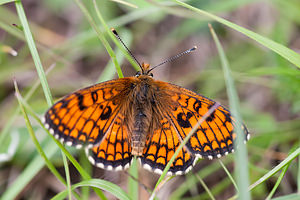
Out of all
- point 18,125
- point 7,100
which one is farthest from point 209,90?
point 7,100

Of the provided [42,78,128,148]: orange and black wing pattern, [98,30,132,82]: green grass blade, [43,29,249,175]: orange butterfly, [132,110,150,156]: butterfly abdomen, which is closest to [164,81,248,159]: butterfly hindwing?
[43,29,249,175]: orange butterfly

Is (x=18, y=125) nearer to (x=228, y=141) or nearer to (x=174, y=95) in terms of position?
(x=174, y=95)

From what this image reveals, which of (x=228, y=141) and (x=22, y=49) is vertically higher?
(x=22, y=49)

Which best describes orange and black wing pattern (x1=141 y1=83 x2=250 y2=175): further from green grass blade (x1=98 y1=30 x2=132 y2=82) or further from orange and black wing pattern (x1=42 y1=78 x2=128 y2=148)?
green grass blade (x1=98 y1=30 x2=132 y2=82)

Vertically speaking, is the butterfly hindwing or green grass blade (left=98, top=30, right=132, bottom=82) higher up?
green grass blade (left=98, top=30, right=132, bottom=82)

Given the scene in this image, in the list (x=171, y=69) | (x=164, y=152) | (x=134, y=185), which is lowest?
(x=134, y=185)

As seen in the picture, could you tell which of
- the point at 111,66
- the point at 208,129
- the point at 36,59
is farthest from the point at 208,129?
the point at 36,59

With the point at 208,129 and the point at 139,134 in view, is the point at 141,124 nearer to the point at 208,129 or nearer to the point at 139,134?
the point at 139,134
